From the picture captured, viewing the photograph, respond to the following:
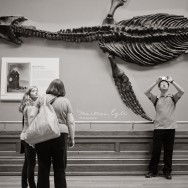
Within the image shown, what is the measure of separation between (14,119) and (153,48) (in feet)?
8.18

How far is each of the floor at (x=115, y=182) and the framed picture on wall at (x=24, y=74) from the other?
1.37 meters

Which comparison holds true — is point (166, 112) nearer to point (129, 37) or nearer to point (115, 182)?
point (115, 182)

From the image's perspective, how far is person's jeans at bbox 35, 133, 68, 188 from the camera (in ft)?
Answer: 10.0

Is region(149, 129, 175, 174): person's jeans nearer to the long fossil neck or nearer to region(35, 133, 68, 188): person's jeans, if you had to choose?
the long fossil neck

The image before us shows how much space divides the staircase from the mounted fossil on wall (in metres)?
Answer: 0.56

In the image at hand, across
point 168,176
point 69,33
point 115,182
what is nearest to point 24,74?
point 69,33

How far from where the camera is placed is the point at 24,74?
5348 mm

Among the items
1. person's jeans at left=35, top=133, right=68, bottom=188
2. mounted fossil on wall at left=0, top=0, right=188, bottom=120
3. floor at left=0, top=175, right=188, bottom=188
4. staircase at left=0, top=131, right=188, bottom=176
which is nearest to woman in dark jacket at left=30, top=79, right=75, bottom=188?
person's jeans at left=35, top=133, right=68, bottom=188

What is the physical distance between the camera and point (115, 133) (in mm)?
5070

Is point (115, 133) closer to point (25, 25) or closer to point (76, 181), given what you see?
point (76, 181)

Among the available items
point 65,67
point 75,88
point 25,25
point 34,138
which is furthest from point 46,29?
point 34,138

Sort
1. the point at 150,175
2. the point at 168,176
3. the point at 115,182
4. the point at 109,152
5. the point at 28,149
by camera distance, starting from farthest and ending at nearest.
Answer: the point at 109,152
the point at 150,175
the point at 168,176
the point at 115,182
the point at 28,149

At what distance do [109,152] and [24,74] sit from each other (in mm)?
1812

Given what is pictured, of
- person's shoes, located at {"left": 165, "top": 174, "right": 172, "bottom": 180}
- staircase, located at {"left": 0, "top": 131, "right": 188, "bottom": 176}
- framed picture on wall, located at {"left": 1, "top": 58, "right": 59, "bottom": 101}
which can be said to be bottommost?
person's shoes, located at {"left": 165, "top": 174, "right": 172, "bottom": 180}
